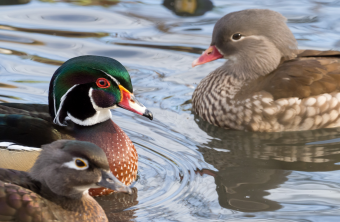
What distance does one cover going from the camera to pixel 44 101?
5797 mm

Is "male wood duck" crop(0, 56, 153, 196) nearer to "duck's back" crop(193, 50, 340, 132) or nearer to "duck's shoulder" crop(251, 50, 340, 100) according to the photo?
"duck's back" crop(193, 50, 340, 132)

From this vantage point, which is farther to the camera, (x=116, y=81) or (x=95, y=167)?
(x=116, y=81)

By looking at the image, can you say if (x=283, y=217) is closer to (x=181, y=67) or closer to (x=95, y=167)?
(x=95, y=167)

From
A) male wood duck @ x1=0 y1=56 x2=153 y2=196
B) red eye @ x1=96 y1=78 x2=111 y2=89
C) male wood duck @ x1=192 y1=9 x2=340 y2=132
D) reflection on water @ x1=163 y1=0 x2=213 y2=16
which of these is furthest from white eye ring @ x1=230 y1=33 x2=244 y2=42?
reflection on water @ x1=163 y1=0 x2=213 y2=16

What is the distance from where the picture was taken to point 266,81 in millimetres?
5422

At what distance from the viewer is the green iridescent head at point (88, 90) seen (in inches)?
160

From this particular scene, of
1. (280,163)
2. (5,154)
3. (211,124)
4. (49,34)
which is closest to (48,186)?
(5,154)

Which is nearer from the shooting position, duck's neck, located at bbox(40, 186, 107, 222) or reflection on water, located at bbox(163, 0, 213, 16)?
duck's neck, located at bbox(40, 186, 107, 222)

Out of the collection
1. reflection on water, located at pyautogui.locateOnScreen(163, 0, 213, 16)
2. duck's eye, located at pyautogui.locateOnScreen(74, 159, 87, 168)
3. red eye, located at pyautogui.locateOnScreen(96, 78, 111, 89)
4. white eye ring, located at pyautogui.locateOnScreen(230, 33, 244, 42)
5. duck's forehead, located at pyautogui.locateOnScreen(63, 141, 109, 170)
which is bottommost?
duck's eye, located at pyautogui.locateOnScreen(74, 159, 87, 168)

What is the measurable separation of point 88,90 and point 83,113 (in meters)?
0.18

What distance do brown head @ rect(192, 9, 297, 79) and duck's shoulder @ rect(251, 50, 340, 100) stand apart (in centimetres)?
13

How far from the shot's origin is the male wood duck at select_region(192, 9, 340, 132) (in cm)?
533

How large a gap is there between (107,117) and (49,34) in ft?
12.0

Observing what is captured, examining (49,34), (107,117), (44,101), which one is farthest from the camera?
(49,34)
